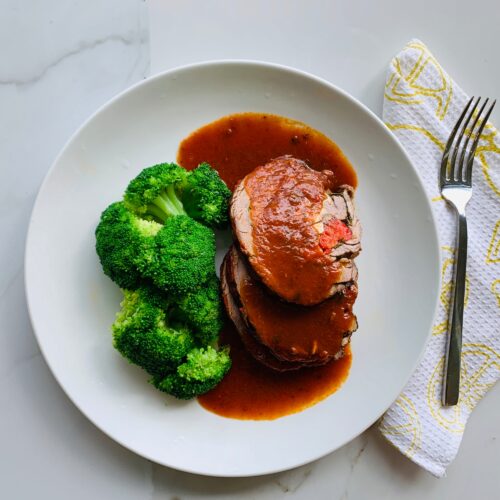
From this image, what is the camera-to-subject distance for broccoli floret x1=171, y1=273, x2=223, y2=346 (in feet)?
9.84

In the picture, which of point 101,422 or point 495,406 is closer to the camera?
point 101,422

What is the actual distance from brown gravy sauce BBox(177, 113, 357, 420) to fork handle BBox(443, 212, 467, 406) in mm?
628

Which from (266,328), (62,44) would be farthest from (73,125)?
(266,328)

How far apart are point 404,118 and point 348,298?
1.22 meters

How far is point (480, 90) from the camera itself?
11.6 feet

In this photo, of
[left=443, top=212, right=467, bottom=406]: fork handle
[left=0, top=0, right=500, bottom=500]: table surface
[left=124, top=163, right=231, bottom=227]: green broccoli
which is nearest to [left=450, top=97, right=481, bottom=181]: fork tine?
[left=443, top=212, right=467, bottom=406]: fork handle

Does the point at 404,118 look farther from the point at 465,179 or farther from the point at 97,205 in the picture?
the point at 97,205

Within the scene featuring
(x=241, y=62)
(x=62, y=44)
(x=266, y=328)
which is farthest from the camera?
(x=62, y=44)

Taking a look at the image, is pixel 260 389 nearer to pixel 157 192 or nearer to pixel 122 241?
pixel 122 241

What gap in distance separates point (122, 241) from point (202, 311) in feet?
1.93

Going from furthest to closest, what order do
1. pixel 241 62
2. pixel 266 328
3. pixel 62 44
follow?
pixel 62 44
pixel 241 62
pixel 266 328

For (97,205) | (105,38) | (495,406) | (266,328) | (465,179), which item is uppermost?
(105,38)

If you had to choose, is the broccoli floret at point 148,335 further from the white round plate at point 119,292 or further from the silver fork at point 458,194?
the silver fork at point 458,194

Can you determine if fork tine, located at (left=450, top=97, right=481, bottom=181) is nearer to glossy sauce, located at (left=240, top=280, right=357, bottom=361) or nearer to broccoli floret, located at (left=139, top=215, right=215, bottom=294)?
glossy sauce, located at (left=240, top=280, right=357, bottom=361)
